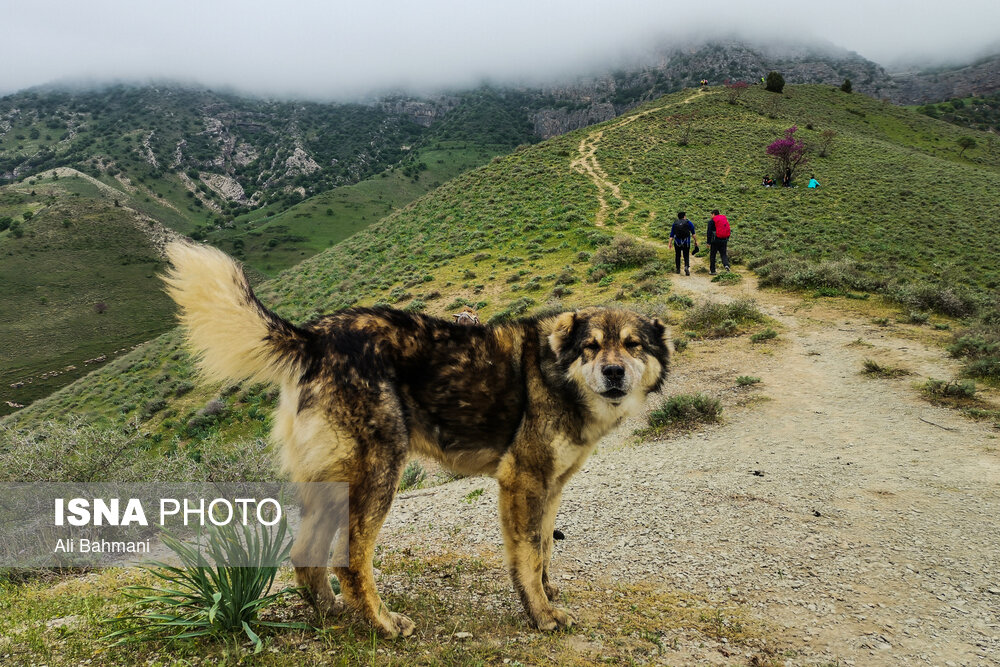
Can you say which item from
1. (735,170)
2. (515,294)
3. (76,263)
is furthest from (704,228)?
(76,263)

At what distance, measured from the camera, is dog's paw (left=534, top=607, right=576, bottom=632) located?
3209 mm

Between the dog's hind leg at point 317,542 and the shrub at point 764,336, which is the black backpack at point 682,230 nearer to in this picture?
the shrub at point 764,336

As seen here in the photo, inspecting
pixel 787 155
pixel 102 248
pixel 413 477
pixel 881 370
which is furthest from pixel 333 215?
pixel 881 370

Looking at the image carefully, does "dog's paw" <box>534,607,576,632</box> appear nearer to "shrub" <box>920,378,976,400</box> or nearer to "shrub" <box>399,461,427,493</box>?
"shrub" <box>399,461,427,493</box>

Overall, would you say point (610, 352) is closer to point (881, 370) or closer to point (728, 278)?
point (881, 370)

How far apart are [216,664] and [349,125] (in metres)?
198

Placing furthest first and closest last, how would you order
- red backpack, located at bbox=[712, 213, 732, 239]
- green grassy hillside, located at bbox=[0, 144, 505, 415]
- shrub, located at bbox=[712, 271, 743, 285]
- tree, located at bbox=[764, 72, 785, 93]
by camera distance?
tree, located at bbox=[764, 72, 785, 93] < green grassy hillside, located at bbox=[0, 144, 505, 415] < red backpack, located at bbox=[712, 213, 732, 239] < shrub, located at bbox=[712, 271, 743, 285]

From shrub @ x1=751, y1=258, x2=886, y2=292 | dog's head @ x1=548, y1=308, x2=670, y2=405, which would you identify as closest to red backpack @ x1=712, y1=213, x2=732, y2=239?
shrub @ x1=751, y1=258, x2=886, y2=292

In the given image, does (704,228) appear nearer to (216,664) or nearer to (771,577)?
(771,577)

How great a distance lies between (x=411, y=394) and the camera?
3086mm

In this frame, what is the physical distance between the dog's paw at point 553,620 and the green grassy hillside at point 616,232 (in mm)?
11863

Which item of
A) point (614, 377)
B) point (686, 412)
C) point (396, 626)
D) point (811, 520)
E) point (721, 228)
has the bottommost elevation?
point (686, 412)

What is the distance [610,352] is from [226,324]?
8.30 ft

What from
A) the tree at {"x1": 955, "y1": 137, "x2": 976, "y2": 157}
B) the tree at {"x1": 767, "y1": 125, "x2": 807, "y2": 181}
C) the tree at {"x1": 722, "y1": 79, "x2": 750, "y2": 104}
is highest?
the tree at {"x1": 722, "y1": 79, "x2": 750, "y2": 104}
